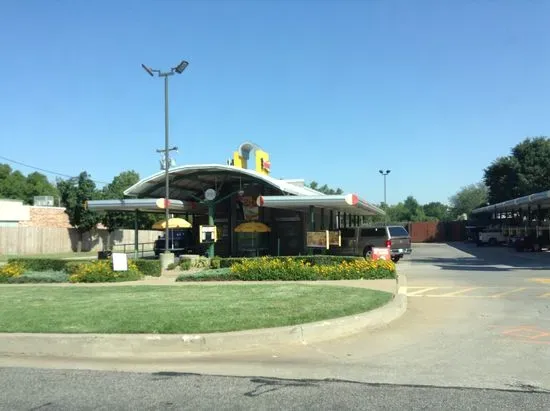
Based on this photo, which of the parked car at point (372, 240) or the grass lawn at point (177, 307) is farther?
the parked car at point (372, 240)

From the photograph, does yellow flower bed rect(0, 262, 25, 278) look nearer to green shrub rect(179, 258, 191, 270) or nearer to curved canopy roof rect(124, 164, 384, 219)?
green shrub rect(179, 258, 191, 270)

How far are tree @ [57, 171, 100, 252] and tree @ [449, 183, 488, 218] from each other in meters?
80.4

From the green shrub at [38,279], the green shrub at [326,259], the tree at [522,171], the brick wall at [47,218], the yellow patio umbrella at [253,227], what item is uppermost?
the tree at [522,171]

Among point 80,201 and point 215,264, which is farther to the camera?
point 80,201

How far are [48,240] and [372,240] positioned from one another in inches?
1216

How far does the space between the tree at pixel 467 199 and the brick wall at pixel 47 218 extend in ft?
270

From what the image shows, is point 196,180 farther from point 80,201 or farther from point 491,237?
point 491,237

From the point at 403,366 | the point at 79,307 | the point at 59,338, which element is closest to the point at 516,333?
the point at 403,366

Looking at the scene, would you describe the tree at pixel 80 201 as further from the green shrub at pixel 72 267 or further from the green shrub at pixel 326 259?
the green shrub at pixel 326 259

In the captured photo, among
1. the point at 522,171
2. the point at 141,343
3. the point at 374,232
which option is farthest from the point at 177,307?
the point at 522,171

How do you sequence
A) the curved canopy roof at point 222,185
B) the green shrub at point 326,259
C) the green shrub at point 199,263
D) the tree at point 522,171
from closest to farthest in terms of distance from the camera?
the green shrub at point 326,259 → the green shrub at point 199,263 → the curved canopy roof at point 222,185 → the tree at point 522,171

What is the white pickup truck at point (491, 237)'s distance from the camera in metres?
51.3

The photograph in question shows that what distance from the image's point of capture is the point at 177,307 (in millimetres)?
11031

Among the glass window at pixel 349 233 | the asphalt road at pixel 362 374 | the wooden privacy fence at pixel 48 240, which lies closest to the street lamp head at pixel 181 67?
the glass window at pixel 349 233
